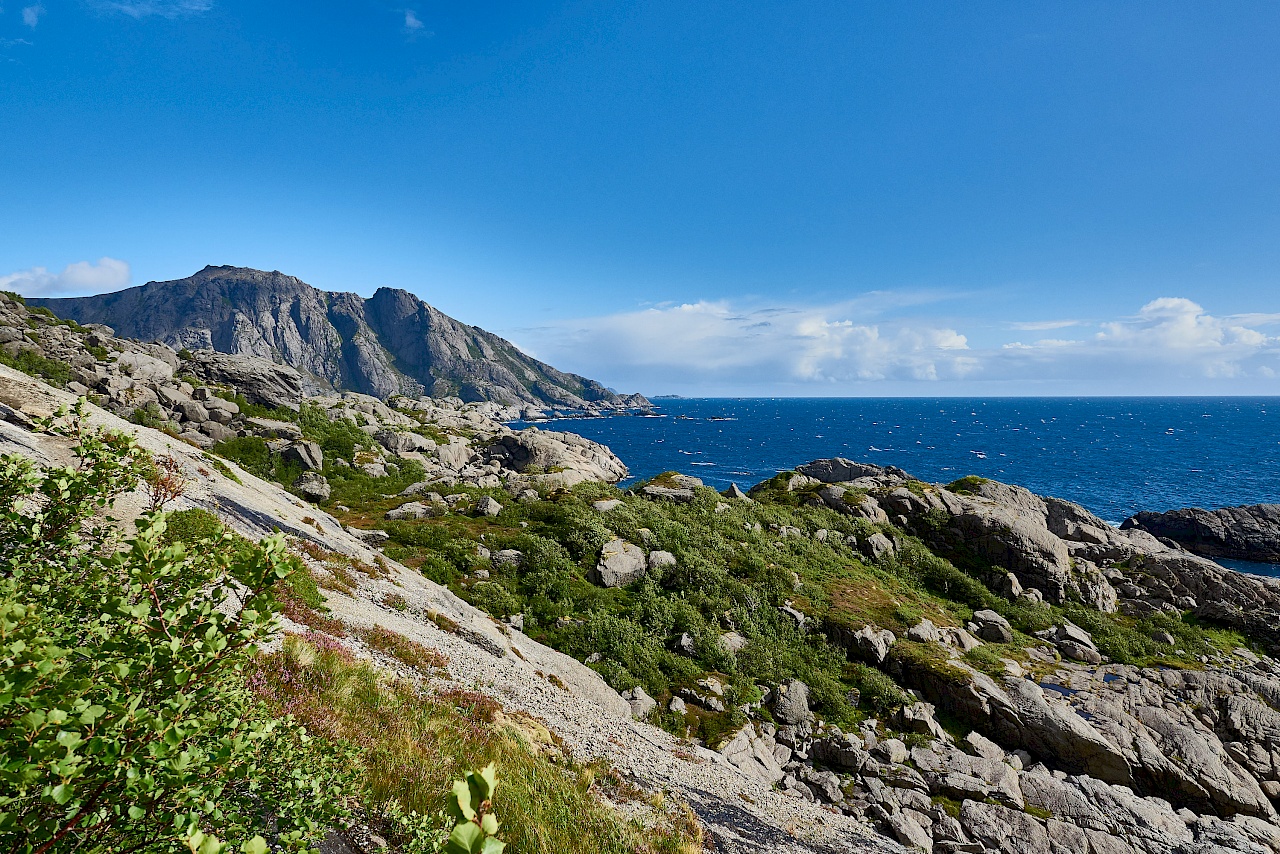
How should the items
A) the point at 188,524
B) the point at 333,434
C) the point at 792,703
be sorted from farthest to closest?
the point at 333,434 < the point at 792,703 < the point at 188,524

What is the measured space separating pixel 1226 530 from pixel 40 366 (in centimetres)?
11914

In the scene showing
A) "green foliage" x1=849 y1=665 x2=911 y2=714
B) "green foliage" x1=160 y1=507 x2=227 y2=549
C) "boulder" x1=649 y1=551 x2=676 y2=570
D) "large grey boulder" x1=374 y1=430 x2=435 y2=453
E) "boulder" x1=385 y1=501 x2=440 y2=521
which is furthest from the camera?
"large grey boulder" x1=374 y1=430 x2=435 y2=453

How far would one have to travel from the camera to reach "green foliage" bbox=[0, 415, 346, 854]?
2.66m

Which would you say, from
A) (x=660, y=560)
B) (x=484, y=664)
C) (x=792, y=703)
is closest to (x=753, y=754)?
(x=792, y=703)

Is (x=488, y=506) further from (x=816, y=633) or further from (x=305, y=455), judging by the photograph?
(x=816, y=633)

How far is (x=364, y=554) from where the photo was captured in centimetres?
2198

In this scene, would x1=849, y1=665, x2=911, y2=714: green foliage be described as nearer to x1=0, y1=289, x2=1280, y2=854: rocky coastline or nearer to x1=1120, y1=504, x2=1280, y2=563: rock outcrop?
x1=0, y1=289, x2=1280, y2=854: rocky coastline

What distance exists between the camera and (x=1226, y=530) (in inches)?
2544

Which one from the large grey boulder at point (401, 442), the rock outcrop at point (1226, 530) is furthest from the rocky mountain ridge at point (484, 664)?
the rock outcrop at point (1226, 530)

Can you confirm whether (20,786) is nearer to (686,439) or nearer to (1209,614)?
(1209,614)

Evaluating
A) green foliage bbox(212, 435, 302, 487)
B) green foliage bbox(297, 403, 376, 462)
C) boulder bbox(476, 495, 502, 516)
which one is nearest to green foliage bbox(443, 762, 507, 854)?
boulder bbox(476, 495, 502, 516)

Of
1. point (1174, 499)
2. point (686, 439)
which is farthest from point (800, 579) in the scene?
point (686, 439)

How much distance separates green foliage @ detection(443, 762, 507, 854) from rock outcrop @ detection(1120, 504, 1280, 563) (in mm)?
91528

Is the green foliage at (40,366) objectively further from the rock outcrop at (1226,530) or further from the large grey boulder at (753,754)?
the rock outcrop at (1226,530)
